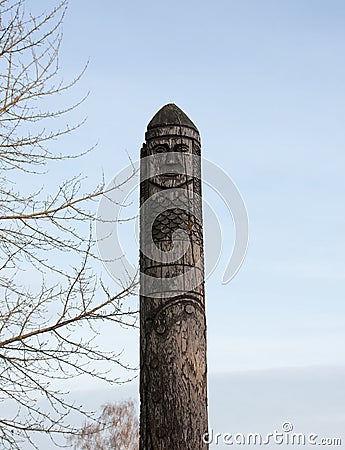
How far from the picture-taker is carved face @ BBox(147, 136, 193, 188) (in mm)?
2961

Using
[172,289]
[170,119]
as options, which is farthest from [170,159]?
[172,289]

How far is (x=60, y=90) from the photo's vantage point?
5.36 meters

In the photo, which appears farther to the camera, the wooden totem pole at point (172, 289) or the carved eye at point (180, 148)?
the carved eye at point (180, 148)

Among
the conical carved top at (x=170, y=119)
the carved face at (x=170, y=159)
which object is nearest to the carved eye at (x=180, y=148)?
the carved face at (x=170, y=159)

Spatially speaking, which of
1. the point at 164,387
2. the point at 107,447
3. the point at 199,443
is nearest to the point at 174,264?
the point at 164,387

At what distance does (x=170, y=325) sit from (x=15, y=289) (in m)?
2.67

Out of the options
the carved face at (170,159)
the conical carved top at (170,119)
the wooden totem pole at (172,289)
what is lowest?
the wooden totem pole at (172,289)

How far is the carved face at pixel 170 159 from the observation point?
296cm

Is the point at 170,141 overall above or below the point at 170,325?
above

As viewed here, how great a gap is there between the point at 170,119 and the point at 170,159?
0.22 meters

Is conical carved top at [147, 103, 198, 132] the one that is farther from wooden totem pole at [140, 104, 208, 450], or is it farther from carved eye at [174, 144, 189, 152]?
carved eye at [174, 144, 189, 152]

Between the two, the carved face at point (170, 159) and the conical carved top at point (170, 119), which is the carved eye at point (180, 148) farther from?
the conical carved top at point (170, 119)

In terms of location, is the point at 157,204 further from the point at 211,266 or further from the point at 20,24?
the point at 20,24

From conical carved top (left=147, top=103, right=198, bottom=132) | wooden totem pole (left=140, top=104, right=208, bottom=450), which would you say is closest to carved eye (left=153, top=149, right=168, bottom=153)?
wooden totem pole (left=140, top=104, right=208, bottom=450)
